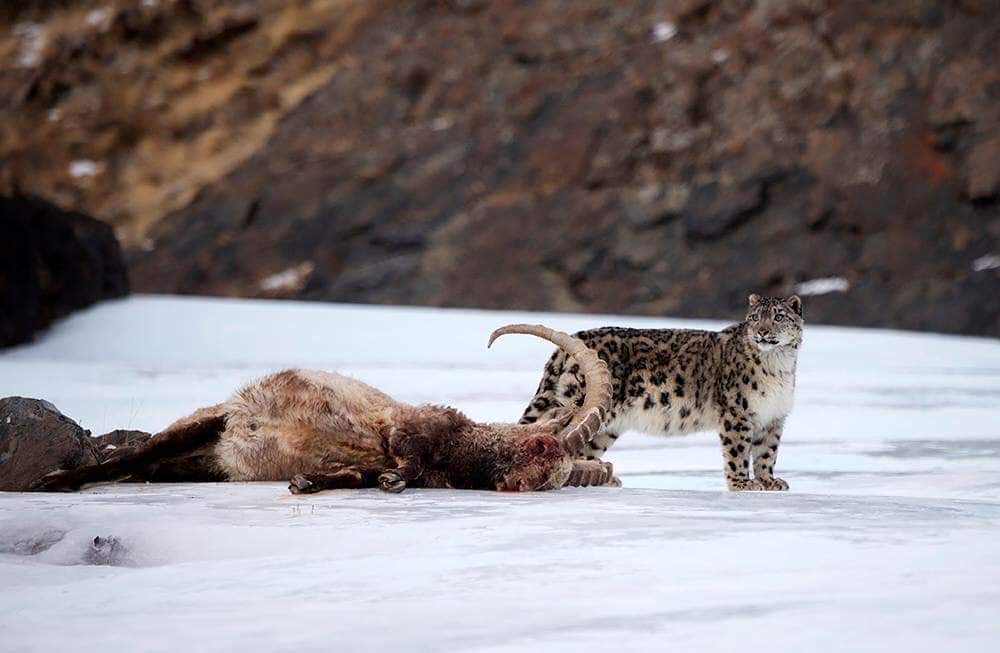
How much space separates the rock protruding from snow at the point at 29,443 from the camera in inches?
301

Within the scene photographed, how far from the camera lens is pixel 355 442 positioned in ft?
24.8

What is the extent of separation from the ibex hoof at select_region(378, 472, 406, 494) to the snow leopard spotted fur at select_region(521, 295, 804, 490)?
7.72 ft

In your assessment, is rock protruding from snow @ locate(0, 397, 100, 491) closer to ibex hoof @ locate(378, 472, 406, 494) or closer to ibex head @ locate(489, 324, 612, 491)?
ibex hoof @ locate(378, 472, 406, 494)

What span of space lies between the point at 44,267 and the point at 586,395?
13.4 m

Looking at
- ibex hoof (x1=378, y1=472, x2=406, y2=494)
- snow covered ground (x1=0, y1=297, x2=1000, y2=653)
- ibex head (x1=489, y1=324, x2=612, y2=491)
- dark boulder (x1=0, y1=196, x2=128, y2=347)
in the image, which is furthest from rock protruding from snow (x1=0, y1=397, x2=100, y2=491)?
dark boulder (x1=0, y1=196, x2=128, y2=347)

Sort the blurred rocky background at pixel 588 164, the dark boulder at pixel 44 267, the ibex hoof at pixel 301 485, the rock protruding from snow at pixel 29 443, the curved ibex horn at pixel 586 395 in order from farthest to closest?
the blurred rocky background at pixel 588 164 → the dark boulder at pixel 44 267 → the rock protruding from snow at pixel 29 443 → the curved ibex horn at pixel 586 395 → the ibex hoof at pixel 301 485

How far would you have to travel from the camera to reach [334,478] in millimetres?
7188

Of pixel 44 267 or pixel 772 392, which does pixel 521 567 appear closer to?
pixel 772 392

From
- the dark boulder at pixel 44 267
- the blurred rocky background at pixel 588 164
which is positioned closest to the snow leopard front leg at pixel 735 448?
the dark boulder at pixel 44 267

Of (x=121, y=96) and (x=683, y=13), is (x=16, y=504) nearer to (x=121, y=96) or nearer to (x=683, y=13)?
(x=683, y=13)

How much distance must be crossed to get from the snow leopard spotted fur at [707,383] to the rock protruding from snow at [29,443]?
3.00 metres

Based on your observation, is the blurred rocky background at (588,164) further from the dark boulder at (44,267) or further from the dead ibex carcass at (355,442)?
the dead ibex carcass at (355,442)

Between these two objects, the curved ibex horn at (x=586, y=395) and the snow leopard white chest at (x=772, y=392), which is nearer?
the curved ibex horn at (x=586, y=395)

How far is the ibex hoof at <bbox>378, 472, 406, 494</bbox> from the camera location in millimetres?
7180
